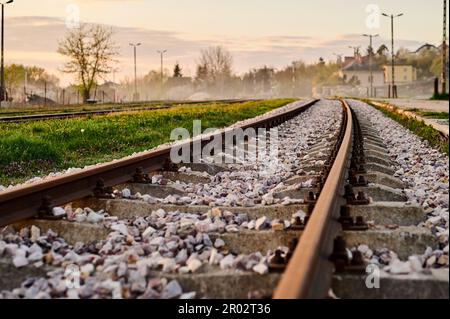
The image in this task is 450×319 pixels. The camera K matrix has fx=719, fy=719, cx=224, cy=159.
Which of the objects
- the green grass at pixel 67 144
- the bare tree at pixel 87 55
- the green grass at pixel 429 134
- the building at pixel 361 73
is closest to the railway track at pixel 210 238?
the green grass at pixel 67 144

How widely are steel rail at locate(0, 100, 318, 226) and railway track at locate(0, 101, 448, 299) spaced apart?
1cm

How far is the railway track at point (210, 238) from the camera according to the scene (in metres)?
3.55

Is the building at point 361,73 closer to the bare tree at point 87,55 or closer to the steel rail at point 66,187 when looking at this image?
the bare tree at point 87,55

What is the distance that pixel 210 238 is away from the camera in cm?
459

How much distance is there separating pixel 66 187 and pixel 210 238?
6.18ft

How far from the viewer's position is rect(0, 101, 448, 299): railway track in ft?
11.6

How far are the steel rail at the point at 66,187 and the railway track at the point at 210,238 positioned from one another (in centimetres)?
1

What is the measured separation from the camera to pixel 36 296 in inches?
144

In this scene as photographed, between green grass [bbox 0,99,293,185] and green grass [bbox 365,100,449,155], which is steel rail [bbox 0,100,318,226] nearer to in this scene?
green grass [bbox 0,99,293,185]

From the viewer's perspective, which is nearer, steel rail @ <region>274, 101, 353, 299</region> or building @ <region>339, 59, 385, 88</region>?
steel rail @ <region>274, 101, 353, 299</region>

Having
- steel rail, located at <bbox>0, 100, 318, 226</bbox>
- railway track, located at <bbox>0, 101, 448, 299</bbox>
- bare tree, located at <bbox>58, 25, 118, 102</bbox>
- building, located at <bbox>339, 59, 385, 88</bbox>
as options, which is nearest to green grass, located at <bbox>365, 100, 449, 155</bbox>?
railway track, located at <bbox>0, 101, 448, 299</bbox>

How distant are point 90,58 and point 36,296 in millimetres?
66905
